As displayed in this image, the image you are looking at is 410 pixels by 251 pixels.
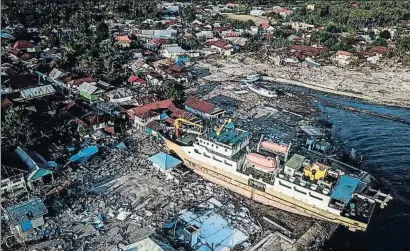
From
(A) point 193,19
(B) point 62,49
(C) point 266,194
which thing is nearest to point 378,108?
(C) point 266,194

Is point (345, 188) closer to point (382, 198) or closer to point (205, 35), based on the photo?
point (382, 198)

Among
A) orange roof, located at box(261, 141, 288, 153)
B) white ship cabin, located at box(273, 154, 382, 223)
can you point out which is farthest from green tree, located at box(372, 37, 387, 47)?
orange roof, located at box(261, 141, 288, 153)

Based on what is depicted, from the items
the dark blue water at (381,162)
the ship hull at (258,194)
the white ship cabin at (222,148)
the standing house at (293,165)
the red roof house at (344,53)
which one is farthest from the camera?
the red roof house at (344,53)

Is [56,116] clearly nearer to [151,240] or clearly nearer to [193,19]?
[151,240]

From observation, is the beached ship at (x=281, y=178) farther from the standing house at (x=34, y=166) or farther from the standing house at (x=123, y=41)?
the standing house at (x=123, y=41)

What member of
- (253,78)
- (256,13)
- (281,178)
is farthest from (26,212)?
(256,13)

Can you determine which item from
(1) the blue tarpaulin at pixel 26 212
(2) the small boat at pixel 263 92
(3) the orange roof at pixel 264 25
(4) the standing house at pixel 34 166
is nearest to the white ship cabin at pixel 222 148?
(4) the standing house at pixel 34 166

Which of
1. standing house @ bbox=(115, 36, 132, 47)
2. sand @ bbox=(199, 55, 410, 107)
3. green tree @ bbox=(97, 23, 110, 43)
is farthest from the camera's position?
standing house @ bbox=(115, 36, 132, 47)

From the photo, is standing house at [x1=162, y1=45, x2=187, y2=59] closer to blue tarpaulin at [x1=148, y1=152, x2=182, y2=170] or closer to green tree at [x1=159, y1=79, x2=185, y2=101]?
green tree at [x1=159, y1=79, x2=185, y2=101]
